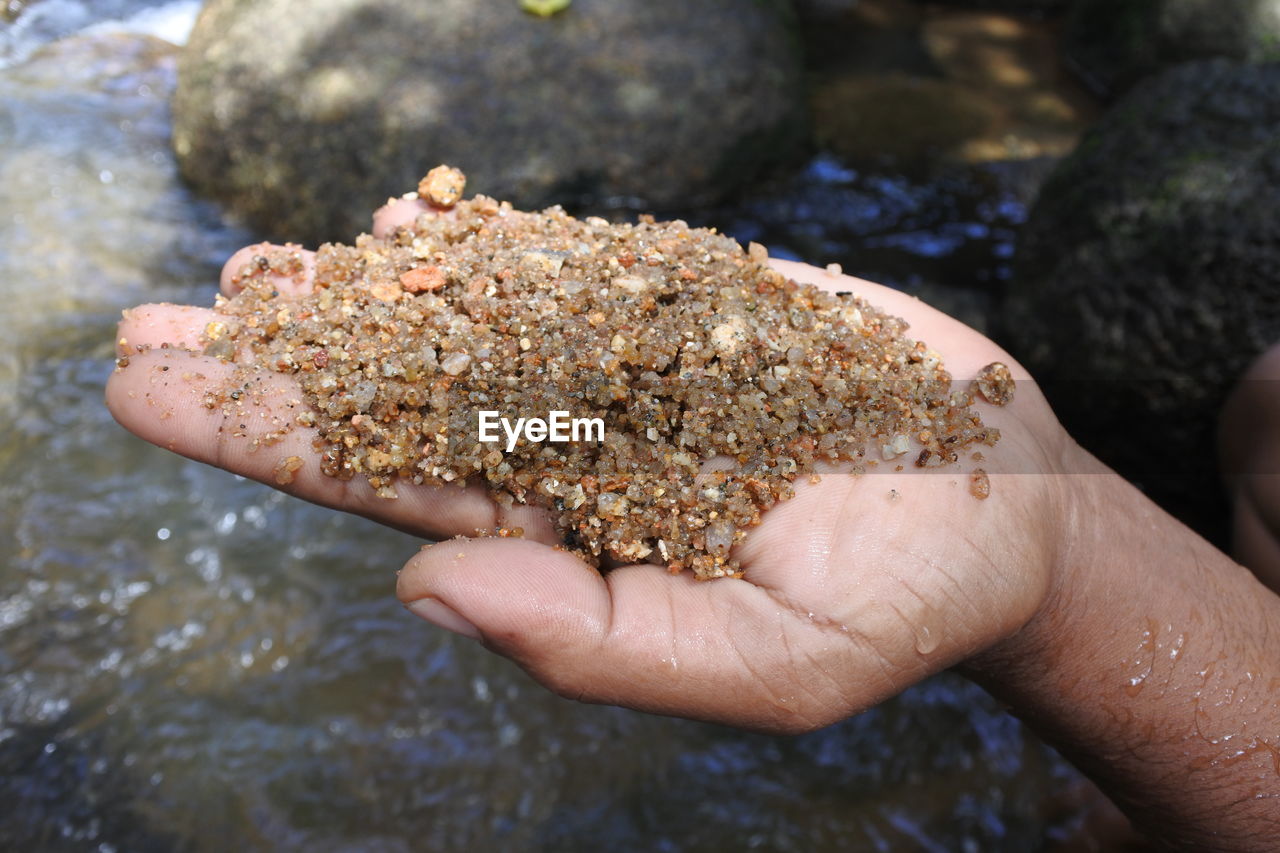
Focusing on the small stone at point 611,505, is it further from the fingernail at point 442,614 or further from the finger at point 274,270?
the finger at point 274,270

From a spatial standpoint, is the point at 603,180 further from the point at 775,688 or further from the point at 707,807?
the point at 775,688

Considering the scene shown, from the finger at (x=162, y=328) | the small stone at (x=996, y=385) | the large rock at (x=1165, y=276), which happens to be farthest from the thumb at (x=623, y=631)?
the large rock at (x=1165, y=276)

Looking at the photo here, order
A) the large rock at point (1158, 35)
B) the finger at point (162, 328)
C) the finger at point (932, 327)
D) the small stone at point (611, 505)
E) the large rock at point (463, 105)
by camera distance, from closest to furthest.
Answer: the small stone at point (611, 505) → the finger at point (162, 328) → the finger at point (932, 327) → the large rock at point (463, 105) → the large rock at point (1158, 35)

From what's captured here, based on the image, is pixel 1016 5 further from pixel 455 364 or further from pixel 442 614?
pixel 442 614

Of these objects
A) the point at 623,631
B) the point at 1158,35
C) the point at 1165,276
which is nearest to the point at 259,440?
the point at 623,631

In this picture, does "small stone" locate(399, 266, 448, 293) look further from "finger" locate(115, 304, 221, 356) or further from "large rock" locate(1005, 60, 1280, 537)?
"large rock" locate(1005, 60, 1280, 537)

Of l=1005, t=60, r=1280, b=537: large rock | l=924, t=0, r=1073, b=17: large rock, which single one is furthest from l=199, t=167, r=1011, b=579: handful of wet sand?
l=924, t=0, r=1073, b=17: large rock
